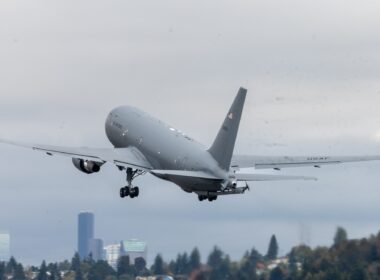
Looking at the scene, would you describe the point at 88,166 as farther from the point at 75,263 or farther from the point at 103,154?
the point at 75,263

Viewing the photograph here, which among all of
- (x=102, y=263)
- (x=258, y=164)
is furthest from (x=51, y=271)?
(x=258, y=164)

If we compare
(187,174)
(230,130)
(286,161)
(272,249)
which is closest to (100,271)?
(272,249)

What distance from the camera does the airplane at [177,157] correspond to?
445 ft

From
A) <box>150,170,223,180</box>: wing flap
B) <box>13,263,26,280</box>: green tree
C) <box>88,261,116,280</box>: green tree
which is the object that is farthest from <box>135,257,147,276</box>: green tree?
<box>150,170,223,180</box>: wing flap

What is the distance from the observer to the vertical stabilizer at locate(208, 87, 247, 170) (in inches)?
5305

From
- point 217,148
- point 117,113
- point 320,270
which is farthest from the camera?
point 117,113

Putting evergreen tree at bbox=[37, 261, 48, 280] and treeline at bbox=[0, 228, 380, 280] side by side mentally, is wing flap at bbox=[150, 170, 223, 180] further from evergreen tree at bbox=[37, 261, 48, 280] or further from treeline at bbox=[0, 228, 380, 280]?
evergreen tree at bbox=[37, 261, 48, 280]

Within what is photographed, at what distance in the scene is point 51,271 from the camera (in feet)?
586

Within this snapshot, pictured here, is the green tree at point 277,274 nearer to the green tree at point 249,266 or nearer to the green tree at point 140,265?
the green tree at point 249,266

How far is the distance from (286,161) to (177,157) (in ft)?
35.0

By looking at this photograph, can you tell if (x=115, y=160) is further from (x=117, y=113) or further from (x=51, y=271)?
(x=51, y=271)

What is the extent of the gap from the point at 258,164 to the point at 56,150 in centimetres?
1712

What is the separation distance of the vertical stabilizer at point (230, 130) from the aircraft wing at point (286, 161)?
10387mm

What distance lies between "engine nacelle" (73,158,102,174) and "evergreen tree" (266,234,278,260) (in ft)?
57.6
